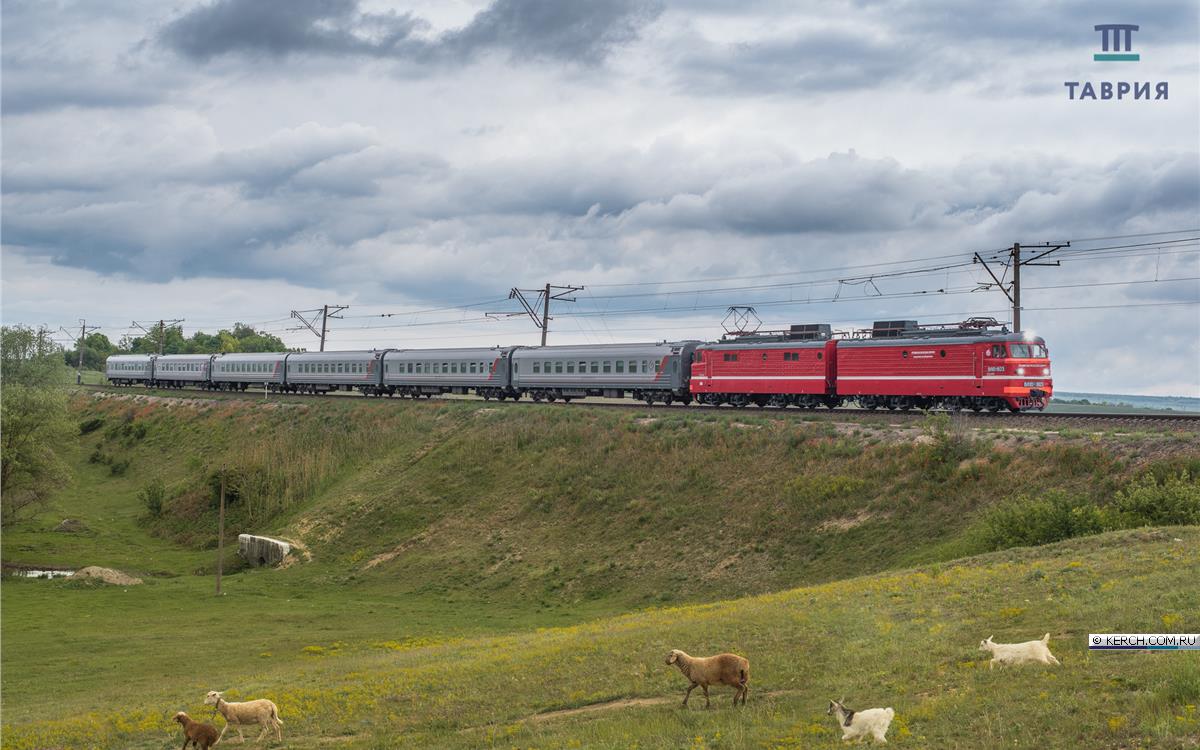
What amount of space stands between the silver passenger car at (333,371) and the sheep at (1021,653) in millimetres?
77416

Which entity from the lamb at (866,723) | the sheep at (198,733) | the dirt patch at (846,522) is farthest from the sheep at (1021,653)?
the dirt patch at (846,522)

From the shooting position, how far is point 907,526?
118ft

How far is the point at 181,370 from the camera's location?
395 feet

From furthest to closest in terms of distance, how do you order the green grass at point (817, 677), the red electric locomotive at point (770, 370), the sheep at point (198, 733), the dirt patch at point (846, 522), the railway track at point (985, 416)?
the red electric locomotive at point (770, 370), the railway track at point (985, 416), the dirt patch at point (846, 522), the sheep at point (198, 733), the green grass at point (817, 677)

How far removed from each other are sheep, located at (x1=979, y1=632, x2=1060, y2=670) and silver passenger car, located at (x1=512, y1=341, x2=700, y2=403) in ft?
153

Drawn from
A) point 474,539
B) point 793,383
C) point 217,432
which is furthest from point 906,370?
point 217,432

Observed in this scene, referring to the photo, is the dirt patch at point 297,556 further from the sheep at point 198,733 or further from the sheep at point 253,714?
the sheep at point 198,733

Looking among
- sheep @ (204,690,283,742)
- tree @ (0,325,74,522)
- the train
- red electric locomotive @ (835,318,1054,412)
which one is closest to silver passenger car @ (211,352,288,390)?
the train

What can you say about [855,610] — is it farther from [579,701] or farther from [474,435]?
[474,435]

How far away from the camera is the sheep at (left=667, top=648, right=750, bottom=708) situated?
16094 millimetres

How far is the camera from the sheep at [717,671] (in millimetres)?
16094

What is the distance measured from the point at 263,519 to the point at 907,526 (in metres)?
43.7

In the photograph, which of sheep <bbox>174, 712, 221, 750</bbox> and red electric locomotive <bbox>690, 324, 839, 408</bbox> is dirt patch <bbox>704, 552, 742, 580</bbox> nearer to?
red electric locomotive <bbox>690, 324, 839, 408</bbox>

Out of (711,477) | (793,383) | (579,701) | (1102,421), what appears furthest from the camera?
(793,383)
